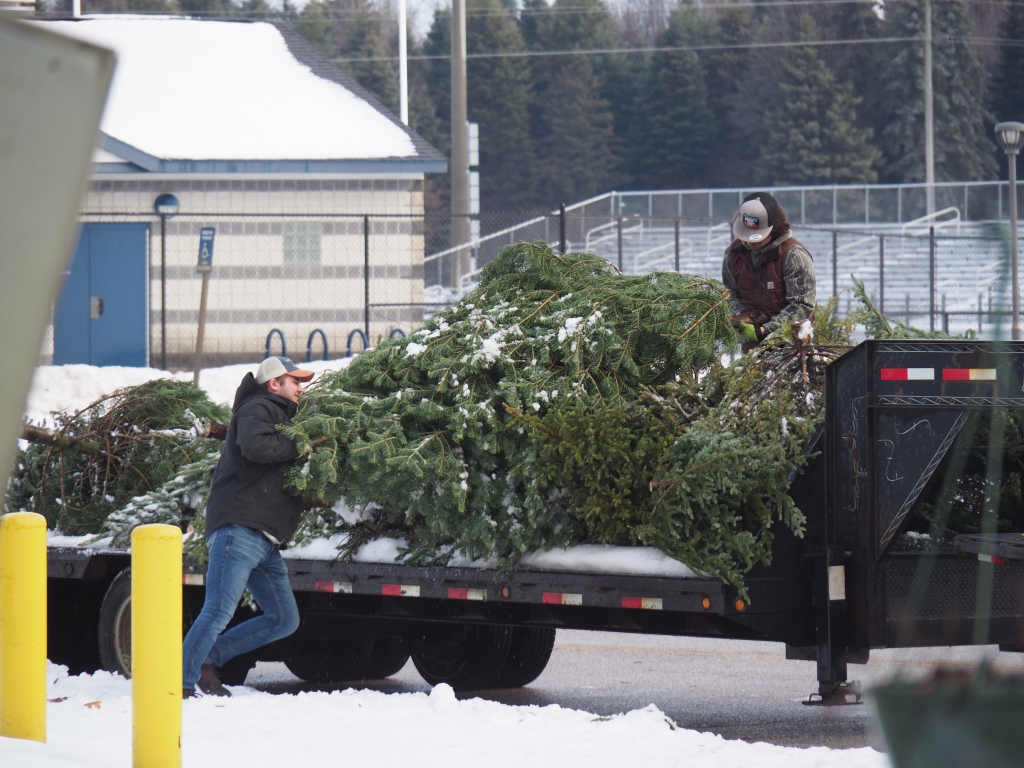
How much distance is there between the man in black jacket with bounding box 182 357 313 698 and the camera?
261 inches

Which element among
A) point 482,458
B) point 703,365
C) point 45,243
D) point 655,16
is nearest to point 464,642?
point 482,458

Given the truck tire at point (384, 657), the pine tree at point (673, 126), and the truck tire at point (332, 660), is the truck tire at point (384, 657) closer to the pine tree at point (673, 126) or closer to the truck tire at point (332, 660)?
the truck tire at point (332, 660)

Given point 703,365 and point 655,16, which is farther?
point 655,16

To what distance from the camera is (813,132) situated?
67000mm

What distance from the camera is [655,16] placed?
9138 centimetres

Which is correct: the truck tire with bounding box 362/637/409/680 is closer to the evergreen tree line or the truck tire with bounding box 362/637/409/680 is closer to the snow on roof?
the snow on roof

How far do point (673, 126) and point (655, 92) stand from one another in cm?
276

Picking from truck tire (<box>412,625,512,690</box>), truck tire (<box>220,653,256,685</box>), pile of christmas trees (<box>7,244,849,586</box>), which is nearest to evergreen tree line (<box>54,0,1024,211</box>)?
truck tire (<box>412,625,512,690</box>)

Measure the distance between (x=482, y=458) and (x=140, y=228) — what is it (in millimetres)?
16730

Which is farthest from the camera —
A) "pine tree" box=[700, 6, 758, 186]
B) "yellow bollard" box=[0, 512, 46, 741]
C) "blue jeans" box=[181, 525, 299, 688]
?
Answer: "pine tree" box=[700, 6, 758, 186]

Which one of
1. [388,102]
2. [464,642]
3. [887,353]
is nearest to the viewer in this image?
[887,353]

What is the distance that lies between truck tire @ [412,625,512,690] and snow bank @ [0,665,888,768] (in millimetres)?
1511

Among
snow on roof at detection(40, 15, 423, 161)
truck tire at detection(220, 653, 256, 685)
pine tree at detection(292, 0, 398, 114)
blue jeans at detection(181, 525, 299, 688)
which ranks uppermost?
pine tree at detection(292, 0, 398, 114)

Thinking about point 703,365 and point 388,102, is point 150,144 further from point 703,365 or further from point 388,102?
point 388,102
